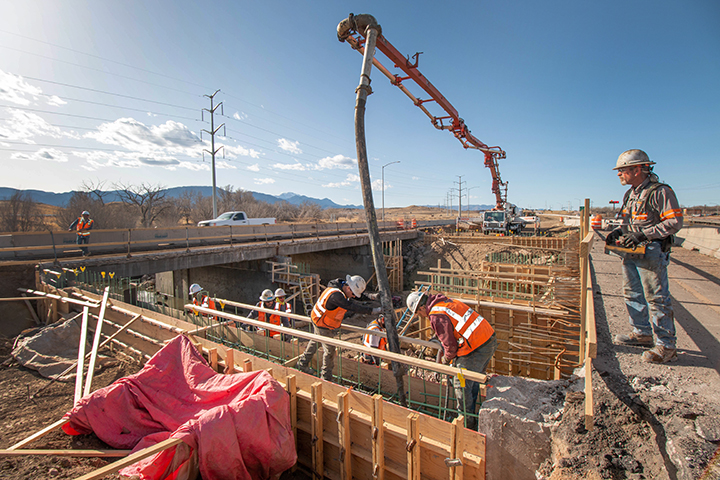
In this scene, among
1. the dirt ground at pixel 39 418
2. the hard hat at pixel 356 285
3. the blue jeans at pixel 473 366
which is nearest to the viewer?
the dirt ground at pixel 39 418

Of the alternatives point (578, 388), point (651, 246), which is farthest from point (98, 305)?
point (651, 246)

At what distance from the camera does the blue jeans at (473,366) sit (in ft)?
12.9

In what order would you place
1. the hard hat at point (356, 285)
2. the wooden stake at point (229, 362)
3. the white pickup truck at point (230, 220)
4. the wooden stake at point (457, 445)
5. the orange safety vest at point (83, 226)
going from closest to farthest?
the wooden stake at point (457, 445), the wooden stake at point (229, 362), the hard hat at point (356, 285), the orange safety vest at point (83, 226), the white pickup truck at point (230, 220)

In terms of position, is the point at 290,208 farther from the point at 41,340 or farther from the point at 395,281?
the point at 41,340

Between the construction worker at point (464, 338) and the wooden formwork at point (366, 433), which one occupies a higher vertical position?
the construction worker at point (464, 338)

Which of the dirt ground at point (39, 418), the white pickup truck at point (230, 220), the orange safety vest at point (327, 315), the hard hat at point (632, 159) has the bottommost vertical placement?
the dirt ground at point (39, 418)

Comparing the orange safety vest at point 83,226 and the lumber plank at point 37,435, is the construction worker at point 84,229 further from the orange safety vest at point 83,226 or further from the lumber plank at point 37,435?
the lumber plank at point 37,435

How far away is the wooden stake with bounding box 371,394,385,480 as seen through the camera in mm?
3562

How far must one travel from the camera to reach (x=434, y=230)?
121ft

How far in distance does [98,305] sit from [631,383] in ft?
30.2

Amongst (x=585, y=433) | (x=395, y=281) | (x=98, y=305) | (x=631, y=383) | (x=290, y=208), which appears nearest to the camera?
(x=585, y=433)

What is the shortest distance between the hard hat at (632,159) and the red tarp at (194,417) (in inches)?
182

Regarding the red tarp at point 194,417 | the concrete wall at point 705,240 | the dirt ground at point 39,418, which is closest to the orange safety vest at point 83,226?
the dirt ground at point 39,418

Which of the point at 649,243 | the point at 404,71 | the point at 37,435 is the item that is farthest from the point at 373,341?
the point at 404,71
